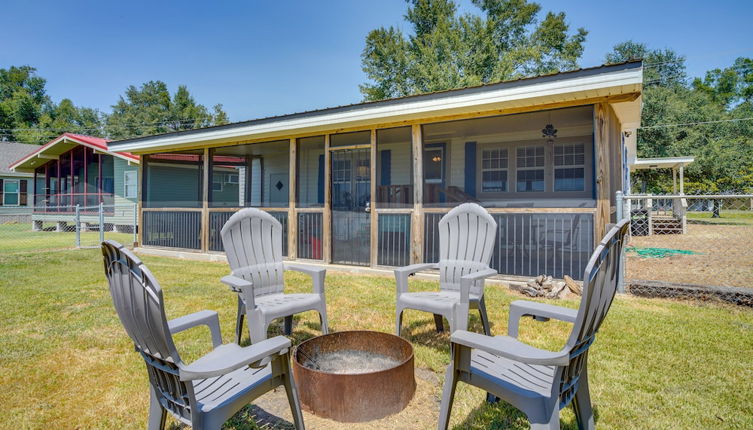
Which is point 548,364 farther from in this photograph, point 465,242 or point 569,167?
point 569,167

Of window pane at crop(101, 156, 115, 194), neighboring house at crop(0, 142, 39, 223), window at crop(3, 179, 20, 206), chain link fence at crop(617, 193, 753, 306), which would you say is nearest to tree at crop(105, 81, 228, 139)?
neighboring house at crop(0, 142, 39, 223)

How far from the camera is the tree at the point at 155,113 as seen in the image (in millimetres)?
38375

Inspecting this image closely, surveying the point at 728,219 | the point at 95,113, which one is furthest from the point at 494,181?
the point at 95,113

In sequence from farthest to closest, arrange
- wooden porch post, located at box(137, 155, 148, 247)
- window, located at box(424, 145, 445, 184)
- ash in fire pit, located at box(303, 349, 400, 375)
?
wooden porch post, located at box(137, 155, 148, 247) → window, located at box(424, 145, 445, 184) → ash in fire pit, located at box(303, 349, 400, 375)

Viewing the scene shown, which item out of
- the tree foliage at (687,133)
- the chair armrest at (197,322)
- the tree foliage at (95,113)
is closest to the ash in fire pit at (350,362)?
the chair armrest at (197,322)

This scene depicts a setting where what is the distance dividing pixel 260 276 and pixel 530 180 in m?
7.28

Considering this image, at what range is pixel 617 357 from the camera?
116 inches

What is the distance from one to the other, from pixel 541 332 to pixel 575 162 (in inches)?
242

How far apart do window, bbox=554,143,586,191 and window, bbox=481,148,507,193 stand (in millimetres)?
1116

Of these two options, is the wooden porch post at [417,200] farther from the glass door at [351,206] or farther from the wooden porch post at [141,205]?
the wooden porch post at [141,205]

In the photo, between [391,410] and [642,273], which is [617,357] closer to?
[391,410]

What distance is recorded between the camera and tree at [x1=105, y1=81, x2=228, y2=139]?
38.4 m

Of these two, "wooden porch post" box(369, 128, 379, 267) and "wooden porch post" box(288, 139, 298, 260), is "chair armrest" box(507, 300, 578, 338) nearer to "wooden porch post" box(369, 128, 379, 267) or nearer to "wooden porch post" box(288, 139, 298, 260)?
"wooden porch post" box(369, 128, 379, 267)

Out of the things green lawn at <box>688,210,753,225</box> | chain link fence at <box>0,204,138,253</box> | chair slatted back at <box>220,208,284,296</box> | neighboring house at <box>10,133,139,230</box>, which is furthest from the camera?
neighboring house at <box>10,133,139,230</box>
